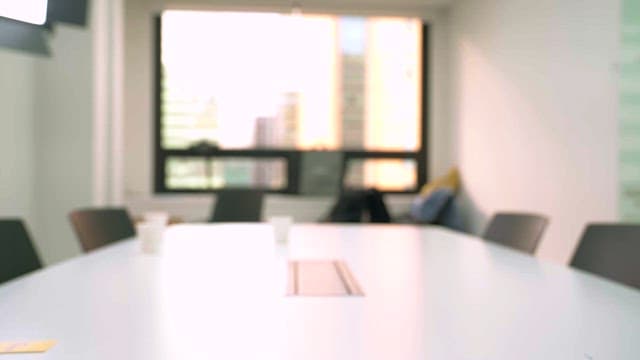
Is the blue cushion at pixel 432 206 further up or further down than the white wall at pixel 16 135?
further down

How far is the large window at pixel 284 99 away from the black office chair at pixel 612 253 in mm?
3772

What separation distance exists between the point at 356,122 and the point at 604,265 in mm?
4000

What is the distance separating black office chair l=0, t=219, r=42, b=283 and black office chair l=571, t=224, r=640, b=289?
1.79m

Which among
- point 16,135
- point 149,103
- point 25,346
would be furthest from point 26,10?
point 149,103

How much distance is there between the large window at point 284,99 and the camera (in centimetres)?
558

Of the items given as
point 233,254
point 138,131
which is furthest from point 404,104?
point 233,254

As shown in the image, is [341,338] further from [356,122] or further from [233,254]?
[356,122]

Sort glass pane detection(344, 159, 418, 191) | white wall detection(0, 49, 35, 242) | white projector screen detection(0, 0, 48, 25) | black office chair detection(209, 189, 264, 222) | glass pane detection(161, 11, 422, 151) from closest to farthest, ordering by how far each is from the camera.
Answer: white projector screen detection(0, 0, 48, 25)
white wall detection(0, 49, 35, 242)
black office chair detection(209, 189, 264, 222)
glass pane detection(161, 11, 422, 151)
glass pane detection(344, 159, 418, 191)

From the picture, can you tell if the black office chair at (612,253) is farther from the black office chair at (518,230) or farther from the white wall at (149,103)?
the white wall at (149,103)

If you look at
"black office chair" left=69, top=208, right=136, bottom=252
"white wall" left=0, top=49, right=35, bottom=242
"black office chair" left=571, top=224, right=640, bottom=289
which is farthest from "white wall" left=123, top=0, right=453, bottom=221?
"black office chair" left=571, top=224, right=640, bottom=289

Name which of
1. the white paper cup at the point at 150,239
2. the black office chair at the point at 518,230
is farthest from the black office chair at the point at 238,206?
the white paper cup at the point at 150,239

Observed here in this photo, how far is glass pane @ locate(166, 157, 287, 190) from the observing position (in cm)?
566

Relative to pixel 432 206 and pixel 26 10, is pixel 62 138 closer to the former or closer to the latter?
pixel 26 10

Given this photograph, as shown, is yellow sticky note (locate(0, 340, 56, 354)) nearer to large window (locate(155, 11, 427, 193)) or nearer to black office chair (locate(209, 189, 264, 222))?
black office chair (locate(209, 189, 264, 222))
